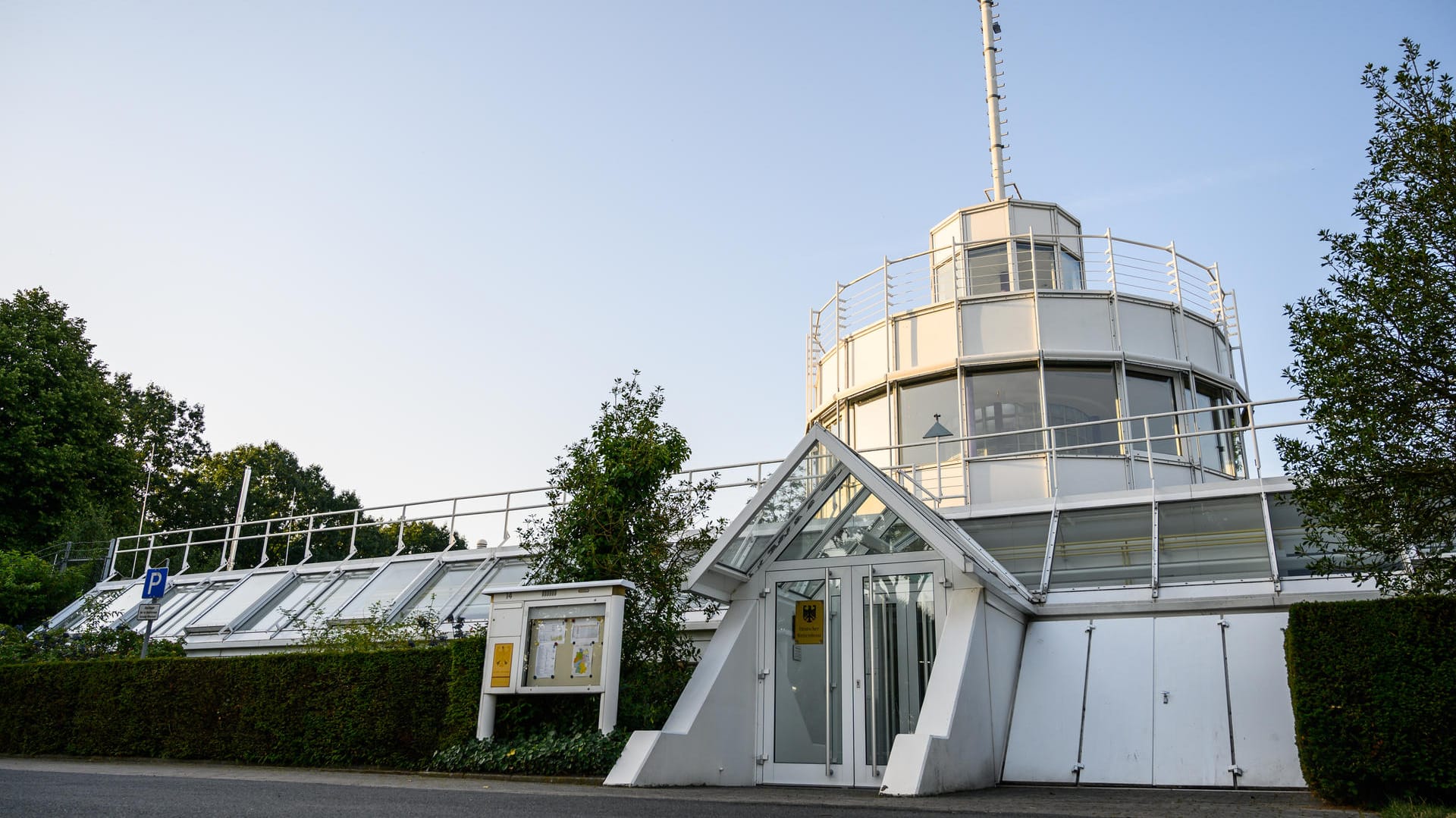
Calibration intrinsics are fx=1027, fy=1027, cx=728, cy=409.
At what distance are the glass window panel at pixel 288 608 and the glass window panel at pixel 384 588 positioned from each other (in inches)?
37.9

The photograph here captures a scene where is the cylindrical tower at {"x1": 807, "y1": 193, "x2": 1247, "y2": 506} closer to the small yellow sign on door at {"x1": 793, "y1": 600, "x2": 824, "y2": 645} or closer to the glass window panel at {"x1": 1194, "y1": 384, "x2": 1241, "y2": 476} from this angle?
the glass window panel at {"x1": 1194, "y1": 384, "x2": 1241, "y2": 476}

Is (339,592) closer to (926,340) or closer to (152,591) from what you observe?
(152,591)

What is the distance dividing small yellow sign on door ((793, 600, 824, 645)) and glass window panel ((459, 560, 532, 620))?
6.20m

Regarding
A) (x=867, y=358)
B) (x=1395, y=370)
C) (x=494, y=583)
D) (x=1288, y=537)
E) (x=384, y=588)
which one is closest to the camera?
(x=1395, y=370)

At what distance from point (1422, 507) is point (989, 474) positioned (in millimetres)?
9712

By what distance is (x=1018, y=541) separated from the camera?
14125 mm

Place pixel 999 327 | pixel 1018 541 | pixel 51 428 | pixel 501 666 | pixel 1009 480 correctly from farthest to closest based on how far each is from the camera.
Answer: pixel 51 428 < pixel 999 327 < pixel 1009 480 < pixel 1018 541 < pixel 501 666

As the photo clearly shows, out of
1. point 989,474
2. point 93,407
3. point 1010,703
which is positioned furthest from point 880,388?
point 93,407

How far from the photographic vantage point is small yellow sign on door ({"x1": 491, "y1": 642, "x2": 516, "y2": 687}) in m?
11.2

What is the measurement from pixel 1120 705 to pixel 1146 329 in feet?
31.7

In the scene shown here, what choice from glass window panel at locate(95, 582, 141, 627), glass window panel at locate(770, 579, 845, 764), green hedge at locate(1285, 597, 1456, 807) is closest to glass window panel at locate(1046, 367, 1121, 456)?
glass window panel at locate(770, 579, 845, 764)

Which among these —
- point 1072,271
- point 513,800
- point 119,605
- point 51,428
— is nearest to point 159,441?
point 51,428

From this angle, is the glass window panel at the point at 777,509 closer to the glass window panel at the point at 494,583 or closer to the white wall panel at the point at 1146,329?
the glass window panel at the point at 494,583

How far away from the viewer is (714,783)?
1046 centimetres
